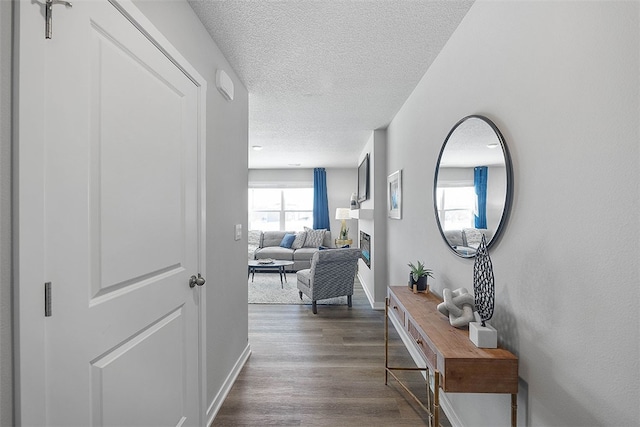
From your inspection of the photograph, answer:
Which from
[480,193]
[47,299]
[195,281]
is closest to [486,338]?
[480,193]

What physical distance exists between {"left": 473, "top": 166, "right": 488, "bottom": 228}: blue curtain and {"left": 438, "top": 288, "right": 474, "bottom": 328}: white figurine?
37cm

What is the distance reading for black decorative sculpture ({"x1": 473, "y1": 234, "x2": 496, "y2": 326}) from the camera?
1302 mm

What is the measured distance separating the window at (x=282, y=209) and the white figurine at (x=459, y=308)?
6156 millimetres

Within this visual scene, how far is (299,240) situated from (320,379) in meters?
4.65

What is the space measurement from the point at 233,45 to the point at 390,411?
103 inches

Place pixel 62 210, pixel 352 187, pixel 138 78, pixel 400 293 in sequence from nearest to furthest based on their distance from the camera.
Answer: pixel 62 210, pixel 138 78, pixel 400 293, pixel 352 187

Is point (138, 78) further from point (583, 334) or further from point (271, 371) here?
point (271, 371)

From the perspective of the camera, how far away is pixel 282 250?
6.48 meters

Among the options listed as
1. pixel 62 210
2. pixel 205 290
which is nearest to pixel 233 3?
pixel 62 210

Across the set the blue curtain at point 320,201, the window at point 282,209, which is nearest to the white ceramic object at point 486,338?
the blue curtain at point 320,201

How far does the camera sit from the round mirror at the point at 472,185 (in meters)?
1.38

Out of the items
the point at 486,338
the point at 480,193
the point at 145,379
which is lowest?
the point at 145,379

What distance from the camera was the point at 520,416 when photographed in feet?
4.05

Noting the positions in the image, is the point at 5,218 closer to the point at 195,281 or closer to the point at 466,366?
the point at 195,281
